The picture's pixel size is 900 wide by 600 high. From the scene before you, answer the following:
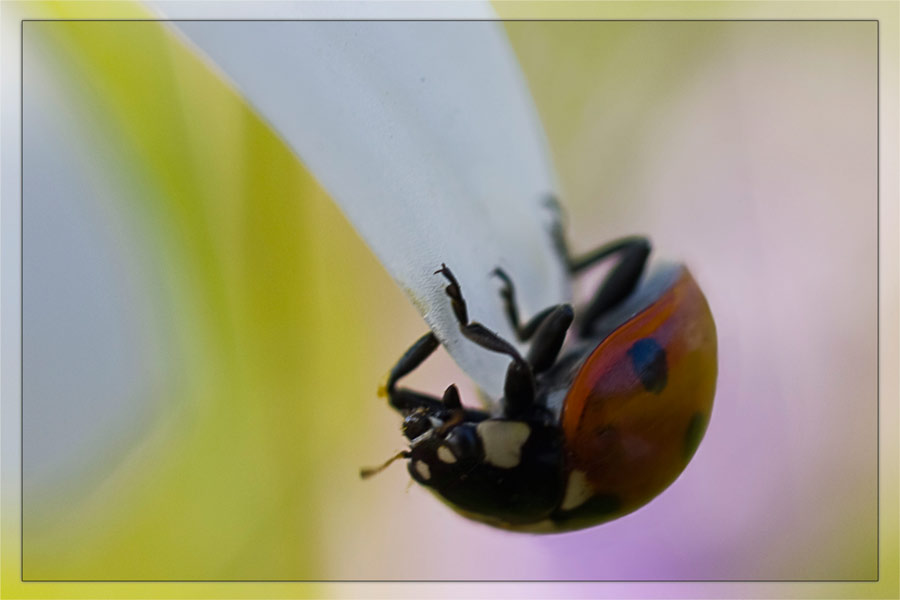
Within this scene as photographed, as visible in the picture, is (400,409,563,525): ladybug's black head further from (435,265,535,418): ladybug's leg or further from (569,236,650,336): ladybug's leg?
(569,236,650,336): ladybug's leg

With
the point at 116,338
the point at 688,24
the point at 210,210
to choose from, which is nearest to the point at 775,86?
the point at 688,24

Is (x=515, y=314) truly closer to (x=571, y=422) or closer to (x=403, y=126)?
(x=571, y=422)

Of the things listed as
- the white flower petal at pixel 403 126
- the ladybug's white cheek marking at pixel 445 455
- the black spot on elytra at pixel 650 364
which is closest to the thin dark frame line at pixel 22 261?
the white flower petal at pixel 403 126

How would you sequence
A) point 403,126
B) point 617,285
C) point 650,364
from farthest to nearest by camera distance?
point 617,285, point 650,364, point 403,126

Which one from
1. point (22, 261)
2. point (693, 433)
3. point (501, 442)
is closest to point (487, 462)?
point (501, 442)

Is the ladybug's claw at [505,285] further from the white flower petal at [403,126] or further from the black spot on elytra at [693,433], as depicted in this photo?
the black spot on elytra at [693,433]

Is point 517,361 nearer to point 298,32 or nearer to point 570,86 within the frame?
point 298,32
